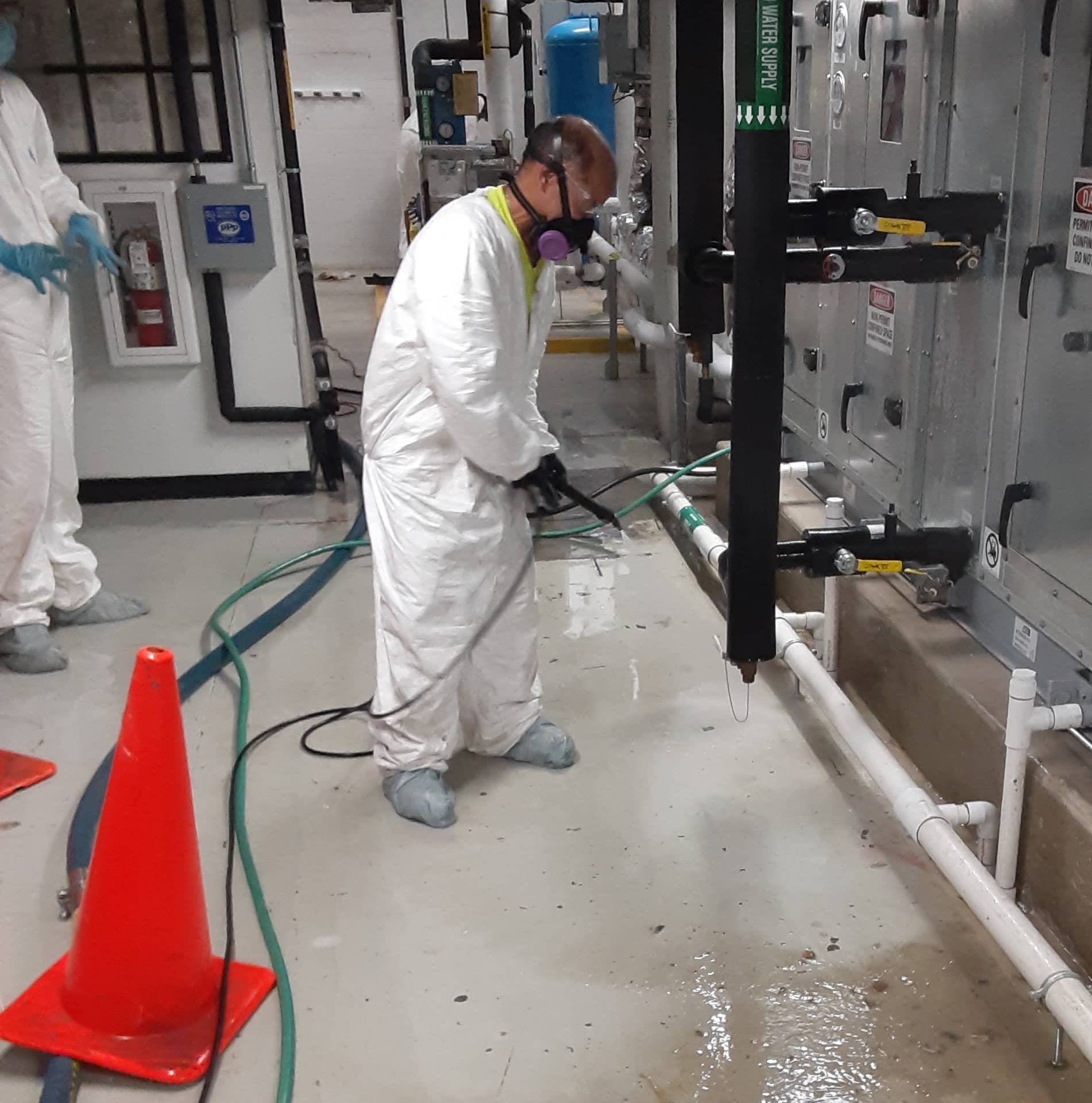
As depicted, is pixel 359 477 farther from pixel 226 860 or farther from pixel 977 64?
pixel 977 64

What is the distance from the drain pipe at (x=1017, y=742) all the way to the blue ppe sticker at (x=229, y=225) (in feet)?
8.86

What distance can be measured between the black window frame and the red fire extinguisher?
240mm

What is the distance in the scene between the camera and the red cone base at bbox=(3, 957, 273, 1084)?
148 centimetres

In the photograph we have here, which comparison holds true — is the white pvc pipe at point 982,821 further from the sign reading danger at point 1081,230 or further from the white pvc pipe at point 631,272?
the white pvc pipe at point 631,272

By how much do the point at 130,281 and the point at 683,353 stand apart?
5.94ft

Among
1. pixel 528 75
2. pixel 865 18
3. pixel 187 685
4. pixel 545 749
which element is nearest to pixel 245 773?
A: pixel 187 685

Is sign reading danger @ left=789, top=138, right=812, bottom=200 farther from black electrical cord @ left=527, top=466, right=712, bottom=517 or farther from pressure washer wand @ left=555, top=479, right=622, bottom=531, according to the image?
black electrical cord @ left=527, top=466, right=712, bottom=517

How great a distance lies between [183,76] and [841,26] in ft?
6.66

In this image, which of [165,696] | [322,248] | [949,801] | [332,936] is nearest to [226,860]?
[332,936]

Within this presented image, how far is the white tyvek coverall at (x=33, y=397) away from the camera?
100 inches

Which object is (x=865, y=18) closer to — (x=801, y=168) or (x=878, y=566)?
(x=801, y=168)

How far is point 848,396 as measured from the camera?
2.39 metres

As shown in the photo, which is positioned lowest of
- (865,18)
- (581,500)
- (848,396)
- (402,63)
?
(581,500)

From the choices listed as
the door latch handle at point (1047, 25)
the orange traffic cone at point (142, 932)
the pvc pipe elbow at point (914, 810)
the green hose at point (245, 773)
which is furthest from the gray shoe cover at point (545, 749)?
the door latch handle at point (1047, 25)
